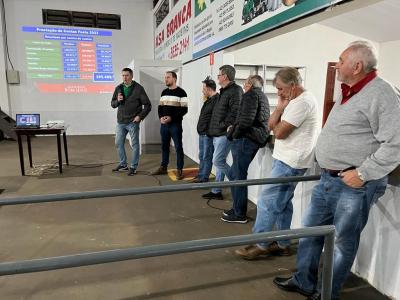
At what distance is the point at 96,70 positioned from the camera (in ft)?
30.5

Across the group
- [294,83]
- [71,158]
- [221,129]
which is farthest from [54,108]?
[294,83]

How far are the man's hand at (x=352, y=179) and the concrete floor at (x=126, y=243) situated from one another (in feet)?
2.79

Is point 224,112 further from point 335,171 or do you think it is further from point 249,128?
point 335,171

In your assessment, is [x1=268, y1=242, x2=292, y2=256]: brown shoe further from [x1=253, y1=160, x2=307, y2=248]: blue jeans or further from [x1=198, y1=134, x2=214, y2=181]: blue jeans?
[x1=198, y1=134, x2=214, y2=181]: blue jeans

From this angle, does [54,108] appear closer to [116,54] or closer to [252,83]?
[116,54]

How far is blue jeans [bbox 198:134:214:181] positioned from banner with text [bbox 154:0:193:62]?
7.90 feet

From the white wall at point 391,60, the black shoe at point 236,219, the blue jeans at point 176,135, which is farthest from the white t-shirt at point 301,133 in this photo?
the white wall at point 391,60

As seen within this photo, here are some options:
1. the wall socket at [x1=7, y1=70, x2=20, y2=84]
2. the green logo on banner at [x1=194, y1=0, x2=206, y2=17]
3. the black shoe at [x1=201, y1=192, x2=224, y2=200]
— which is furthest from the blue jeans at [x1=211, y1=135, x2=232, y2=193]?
the wall socket at [x1=7, y1=70, x2=20, y2=84]

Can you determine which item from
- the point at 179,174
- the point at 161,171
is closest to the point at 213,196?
the point at 179,174

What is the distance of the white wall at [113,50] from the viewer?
8711 millimetres

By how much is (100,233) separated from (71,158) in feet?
11.7

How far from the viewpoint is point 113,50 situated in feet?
30.9

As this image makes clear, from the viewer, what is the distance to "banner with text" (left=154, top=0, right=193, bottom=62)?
5.85 meters

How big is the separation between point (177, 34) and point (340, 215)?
235 inches
